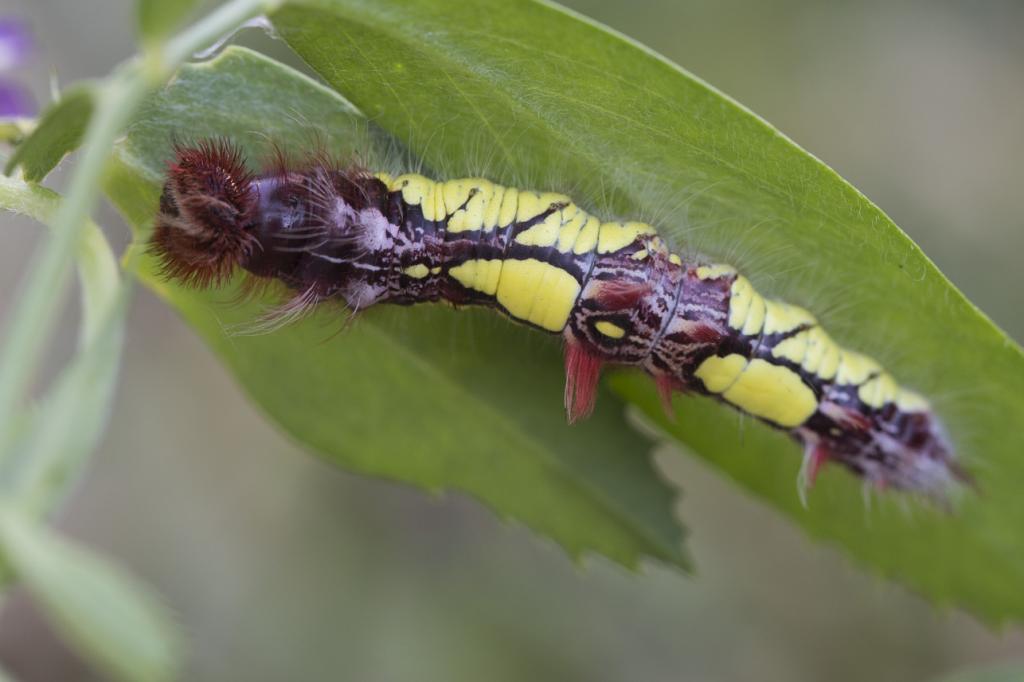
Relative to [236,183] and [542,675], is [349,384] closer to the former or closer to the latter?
[236,183]

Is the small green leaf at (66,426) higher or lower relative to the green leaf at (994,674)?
lower

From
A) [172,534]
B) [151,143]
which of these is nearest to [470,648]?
[172,534]

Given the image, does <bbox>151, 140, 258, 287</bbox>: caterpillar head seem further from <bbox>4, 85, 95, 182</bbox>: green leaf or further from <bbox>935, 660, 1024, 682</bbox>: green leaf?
<bbox>935, 660, 1024, 682</bbox>: green leaf

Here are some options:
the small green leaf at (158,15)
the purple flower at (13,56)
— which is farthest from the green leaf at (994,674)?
the purple flower at (13,56)

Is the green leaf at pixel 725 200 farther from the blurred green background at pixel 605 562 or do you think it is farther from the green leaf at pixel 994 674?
the blurred green background at pixel 605 562

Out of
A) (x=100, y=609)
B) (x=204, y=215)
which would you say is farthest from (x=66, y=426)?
(x=204, y=215)

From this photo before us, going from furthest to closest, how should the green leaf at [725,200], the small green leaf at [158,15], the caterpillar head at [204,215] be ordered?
1. the caterpillar head at [204,215]
2. the green leaf at [725,200]
3. the small green leaf at [158,15]

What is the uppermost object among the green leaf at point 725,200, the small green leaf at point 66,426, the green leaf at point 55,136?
the green leaf at point 725,200

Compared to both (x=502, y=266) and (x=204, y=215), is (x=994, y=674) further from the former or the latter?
(x=204, y=215)
